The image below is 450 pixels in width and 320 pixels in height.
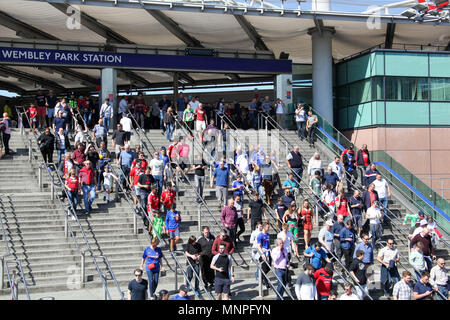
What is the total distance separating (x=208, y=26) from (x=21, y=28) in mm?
8017

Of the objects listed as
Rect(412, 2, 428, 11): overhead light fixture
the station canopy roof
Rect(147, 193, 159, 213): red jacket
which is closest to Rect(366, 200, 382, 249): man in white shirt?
Rect(147, 193, 159, 213): red jacket

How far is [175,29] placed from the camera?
27828 millimetres

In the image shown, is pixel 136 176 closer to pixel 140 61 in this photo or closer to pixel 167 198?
pixel 167 198

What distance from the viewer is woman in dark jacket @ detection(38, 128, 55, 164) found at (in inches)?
773

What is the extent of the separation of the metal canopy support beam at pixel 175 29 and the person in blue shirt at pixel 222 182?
33.5 ft

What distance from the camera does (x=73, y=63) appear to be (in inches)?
1049

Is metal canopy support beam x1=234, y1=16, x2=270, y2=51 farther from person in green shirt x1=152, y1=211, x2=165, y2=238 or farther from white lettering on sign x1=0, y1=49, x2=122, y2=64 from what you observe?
person in green shirt x1=152, y1=211, x2=165, y2=238

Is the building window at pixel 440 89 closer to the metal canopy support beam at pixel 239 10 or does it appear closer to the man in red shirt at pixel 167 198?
the metal canopy support beam at pixel 239 10

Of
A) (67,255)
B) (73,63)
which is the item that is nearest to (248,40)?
(73,63)

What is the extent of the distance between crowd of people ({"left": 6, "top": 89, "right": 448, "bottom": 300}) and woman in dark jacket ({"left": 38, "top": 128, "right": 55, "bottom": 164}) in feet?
0.11

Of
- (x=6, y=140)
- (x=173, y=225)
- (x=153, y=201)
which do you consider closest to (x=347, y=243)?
(x=173, y=225)

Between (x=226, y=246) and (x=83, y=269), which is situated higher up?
(x=226, y=246)

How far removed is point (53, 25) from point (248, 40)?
342 inches

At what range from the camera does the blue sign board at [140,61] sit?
26172mm
